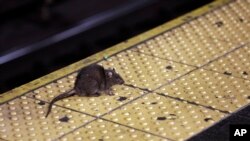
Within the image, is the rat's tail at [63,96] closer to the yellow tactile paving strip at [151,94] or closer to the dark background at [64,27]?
the yellow tactile paving strip at [151,94]

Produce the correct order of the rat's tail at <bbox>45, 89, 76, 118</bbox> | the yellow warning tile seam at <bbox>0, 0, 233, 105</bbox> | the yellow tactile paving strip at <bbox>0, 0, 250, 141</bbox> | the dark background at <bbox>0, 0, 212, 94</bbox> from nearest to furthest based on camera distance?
1. the yellow tactile paving strip at <bbox>0, 0, 250, 141</bbox>
2. the rat's tail at <bbox>45, 89, 76, 118</bbox>
3. the yellow warning tile seam at <bbox>0, 0, 233, 105</bbox>
4. the dark background at <bbox>0, 0, 212, 94</bbox>

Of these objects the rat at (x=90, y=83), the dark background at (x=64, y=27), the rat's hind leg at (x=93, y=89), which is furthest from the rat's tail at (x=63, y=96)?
the dark background at (x=64, y=27)

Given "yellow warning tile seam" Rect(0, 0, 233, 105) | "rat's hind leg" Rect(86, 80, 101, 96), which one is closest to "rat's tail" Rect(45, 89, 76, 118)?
"rat's hind leg" Rect(86, 80, 101, 96)

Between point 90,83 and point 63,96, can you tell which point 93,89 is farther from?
point 63,96

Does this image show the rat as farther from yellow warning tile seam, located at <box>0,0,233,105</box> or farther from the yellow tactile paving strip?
yellow warning tile seam, located at <box>0,0,233,105</box>

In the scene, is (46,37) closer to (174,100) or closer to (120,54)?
(120,54)

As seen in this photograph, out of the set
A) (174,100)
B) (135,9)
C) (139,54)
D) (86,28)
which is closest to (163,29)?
(139,54)

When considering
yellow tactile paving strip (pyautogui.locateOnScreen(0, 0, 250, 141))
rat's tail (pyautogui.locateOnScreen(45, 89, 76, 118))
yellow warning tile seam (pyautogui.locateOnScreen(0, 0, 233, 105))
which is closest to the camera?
yellow tactile paving strip (pyautogui.locateOnScreen(0, 0, 250, 141))
